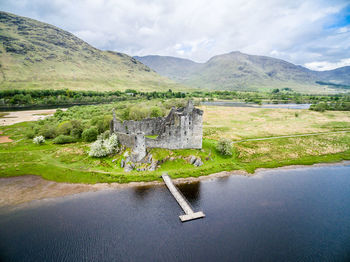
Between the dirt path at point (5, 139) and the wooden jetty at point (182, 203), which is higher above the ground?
the wooden jetty at point (182, 203)

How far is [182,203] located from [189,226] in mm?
4586

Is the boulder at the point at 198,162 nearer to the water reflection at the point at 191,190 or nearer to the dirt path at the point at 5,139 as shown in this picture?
the water reflection at the point at 191,190

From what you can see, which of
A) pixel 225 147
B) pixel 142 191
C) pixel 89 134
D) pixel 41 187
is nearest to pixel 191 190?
A: pixel 142 191

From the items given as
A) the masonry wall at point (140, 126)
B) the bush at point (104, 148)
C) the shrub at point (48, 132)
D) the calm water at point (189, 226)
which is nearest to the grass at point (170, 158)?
the bush at point (104, 148)

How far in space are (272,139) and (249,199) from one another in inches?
1470

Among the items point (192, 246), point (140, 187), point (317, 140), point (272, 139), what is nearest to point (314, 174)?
point (272, 139)

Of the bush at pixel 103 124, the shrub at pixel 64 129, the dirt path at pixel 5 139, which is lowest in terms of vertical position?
the dirt path at pixel 5 139

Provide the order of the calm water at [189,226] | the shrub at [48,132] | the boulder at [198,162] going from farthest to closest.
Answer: the shrub at [48,132], the boulder at [198,162], the calm water at [189,226]

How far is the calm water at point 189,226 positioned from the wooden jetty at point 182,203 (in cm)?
→ 88

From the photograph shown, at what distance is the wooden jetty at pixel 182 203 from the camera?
28745 millimetres

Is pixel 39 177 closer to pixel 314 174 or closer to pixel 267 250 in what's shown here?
pixel 267 250

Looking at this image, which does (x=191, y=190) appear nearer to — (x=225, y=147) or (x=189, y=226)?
(x=189, y=226)

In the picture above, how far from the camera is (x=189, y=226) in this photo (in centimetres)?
2739

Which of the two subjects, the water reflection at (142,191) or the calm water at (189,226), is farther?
the water reflection at (142,191)
